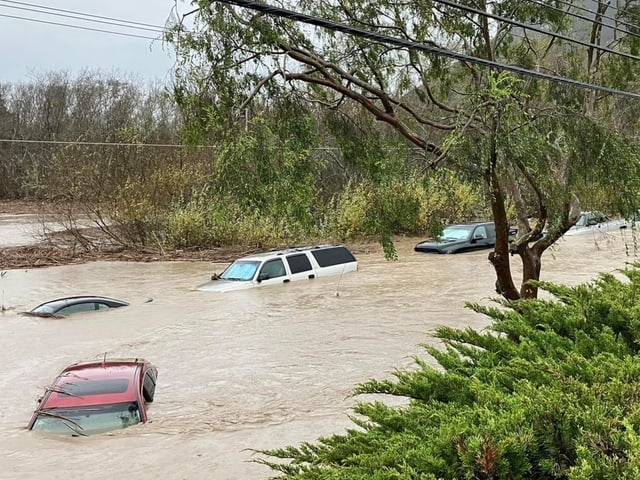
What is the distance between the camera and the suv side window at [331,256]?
2017 centimetres

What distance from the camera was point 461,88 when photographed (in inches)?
504

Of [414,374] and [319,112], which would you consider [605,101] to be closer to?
[319,112]

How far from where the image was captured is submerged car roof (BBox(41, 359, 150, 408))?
8.23 m

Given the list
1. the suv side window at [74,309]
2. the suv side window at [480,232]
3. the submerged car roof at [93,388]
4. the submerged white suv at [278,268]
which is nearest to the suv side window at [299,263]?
the submerged white suv at [278,268]

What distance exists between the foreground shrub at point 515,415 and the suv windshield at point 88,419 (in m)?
5.06

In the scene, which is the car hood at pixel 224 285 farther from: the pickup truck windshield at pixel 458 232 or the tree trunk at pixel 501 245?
the pickup truck windshield at pixel 458 232

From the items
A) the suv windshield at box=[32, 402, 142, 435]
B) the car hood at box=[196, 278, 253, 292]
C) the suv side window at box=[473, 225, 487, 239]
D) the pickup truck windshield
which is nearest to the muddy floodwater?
the suv windshield at box=[32, 402, 142, 435]

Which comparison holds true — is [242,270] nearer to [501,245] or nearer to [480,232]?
[501,245]

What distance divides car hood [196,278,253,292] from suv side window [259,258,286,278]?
19.2 inches

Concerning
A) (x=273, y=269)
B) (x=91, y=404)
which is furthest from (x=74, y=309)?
(x=91, y=404)

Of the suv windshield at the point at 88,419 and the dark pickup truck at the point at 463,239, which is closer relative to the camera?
the suv windshield at the point at 88,419

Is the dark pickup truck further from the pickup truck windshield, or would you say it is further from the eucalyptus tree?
the eucalyptus tree

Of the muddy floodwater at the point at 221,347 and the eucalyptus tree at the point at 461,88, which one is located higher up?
the eucalyptus tree at the point at 461,88

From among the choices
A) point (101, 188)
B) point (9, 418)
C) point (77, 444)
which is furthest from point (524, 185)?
point (101, 188)
